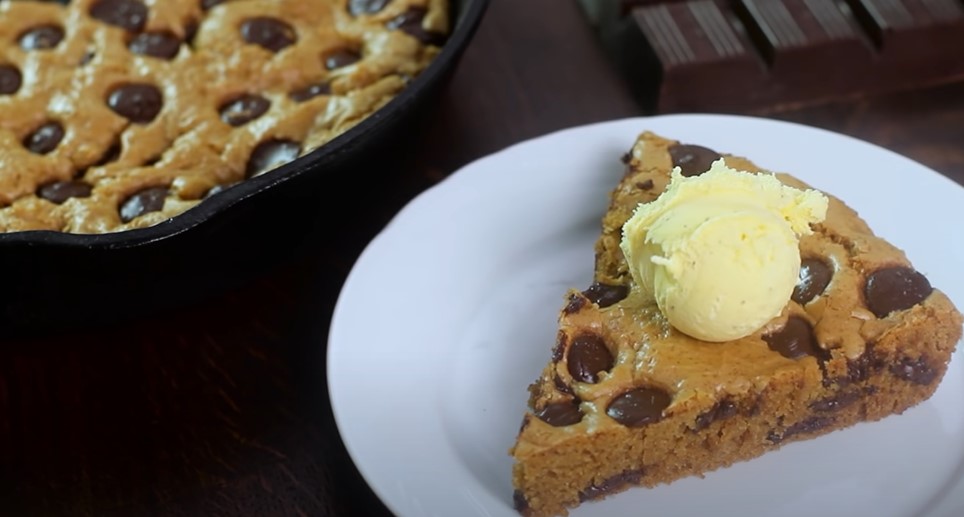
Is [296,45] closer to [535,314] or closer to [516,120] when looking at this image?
[516,120]

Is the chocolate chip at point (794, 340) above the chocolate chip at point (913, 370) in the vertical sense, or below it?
above

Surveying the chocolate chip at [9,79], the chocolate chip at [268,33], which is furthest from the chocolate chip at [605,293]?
the chocolate chip at [9,79]

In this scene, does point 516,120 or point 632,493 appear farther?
point 516,120

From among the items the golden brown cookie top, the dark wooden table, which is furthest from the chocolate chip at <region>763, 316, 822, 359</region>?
the golden brown cookie top

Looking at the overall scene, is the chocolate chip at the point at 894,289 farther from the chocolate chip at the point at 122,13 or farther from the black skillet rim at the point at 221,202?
the chocolate chip at the point at 122,13

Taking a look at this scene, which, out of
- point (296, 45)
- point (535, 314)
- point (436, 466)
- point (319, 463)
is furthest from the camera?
point (296, 45)

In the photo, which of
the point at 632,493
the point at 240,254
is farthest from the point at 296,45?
the point at 632,493

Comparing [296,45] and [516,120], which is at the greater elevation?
[296,45]
